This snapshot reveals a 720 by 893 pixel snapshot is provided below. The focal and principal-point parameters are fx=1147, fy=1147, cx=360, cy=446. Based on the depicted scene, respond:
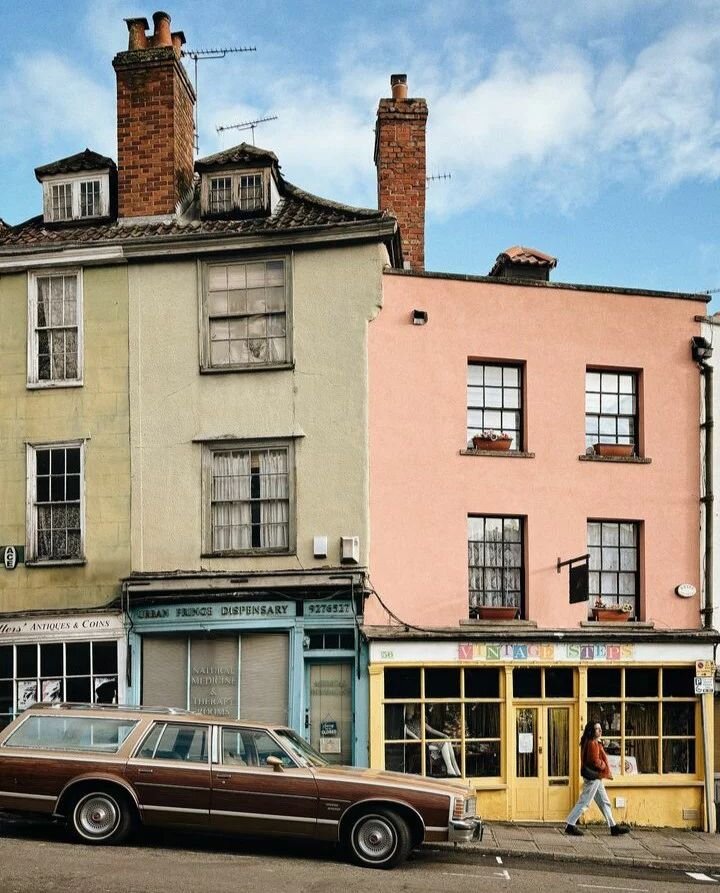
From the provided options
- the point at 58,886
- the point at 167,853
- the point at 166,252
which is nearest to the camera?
the point at 58,886

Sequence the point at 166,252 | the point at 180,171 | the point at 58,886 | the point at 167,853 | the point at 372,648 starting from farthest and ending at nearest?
the point at 180,171 → the point at 166,252 → the point at 372,648 → the point at 167,853 → the point at 58,886

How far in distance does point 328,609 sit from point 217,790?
551cm

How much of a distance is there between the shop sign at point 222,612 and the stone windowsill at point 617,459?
560 centimetres

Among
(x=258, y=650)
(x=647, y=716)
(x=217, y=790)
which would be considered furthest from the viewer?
(x=647, y=716)

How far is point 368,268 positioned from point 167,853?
1007 centimetres

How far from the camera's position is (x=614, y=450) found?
19.7 m

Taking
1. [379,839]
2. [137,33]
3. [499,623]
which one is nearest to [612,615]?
[499,623]

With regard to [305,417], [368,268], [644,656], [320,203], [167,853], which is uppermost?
[320,203]

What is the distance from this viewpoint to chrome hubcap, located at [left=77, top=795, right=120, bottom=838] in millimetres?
13094

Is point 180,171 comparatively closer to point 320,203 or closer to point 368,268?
point 320,203

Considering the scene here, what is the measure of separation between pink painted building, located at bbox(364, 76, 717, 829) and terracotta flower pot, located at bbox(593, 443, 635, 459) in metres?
0.03

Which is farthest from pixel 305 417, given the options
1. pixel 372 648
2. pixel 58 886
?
pixel 58 886

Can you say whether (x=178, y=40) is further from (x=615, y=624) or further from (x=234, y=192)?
(x=615, y=624)

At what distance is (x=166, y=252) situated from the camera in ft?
63.6
